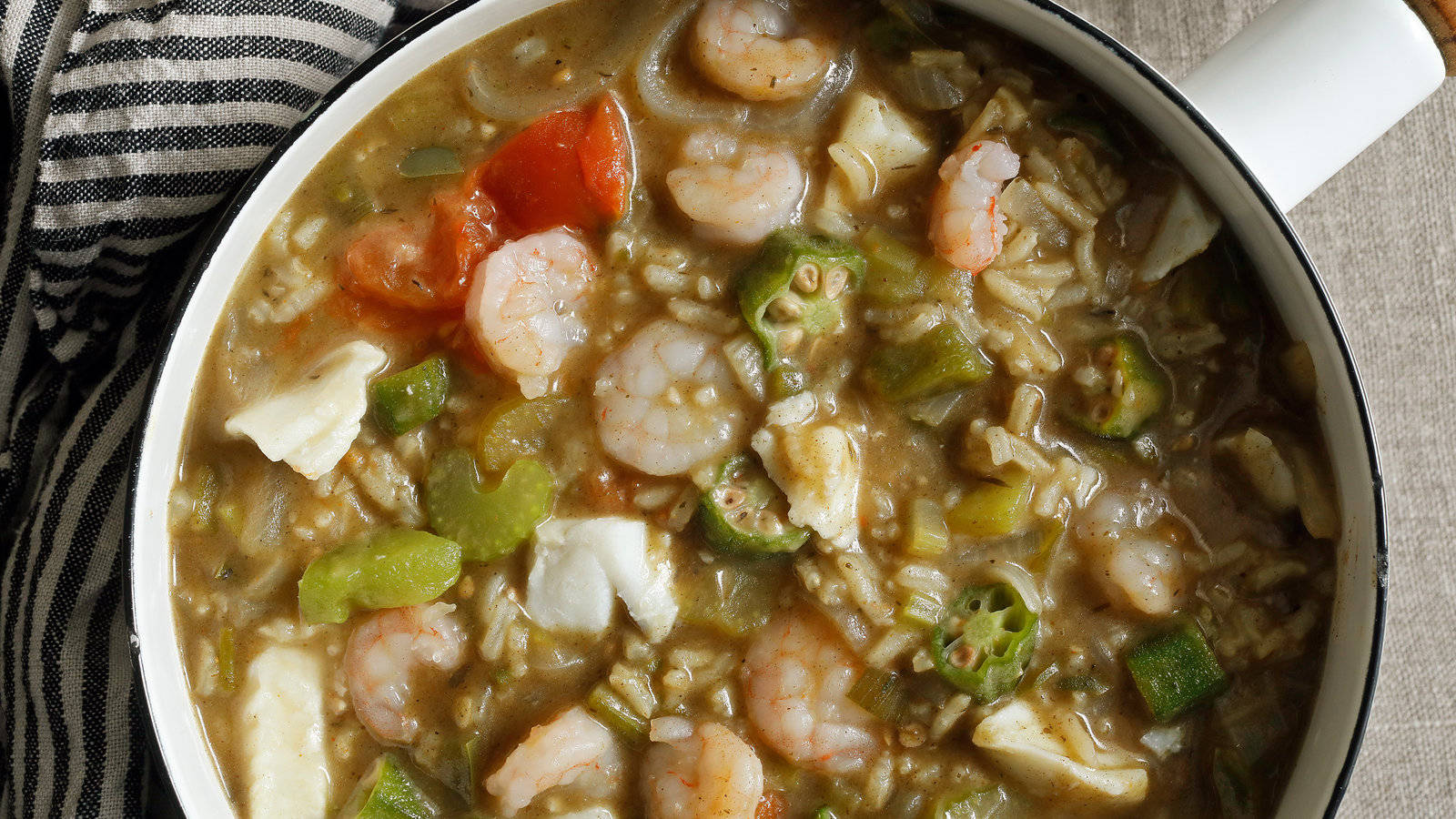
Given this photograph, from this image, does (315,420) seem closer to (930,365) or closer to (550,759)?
(550,759)

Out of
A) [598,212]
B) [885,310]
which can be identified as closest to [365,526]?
[598,212]

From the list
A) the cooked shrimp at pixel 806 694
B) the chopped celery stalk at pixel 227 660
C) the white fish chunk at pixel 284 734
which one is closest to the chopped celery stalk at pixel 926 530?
the cooked shrimp at pixel 806 694

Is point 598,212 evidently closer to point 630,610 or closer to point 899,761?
point 630,610

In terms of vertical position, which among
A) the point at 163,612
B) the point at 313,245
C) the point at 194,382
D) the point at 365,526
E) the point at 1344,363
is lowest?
the point at 163,612

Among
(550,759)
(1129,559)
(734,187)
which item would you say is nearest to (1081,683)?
(1129,559)

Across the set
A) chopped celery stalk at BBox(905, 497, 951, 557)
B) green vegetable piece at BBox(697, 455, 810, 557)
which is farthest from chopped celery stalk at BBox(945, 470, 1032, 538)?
green vegetable piece at BBox(697, 455, 810, 557)

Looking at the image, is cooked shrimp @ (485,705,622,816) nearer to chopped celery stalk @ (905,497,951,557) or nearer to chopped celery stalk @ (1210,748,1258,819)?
chopped celery stalk @ (905,497,951,557)
